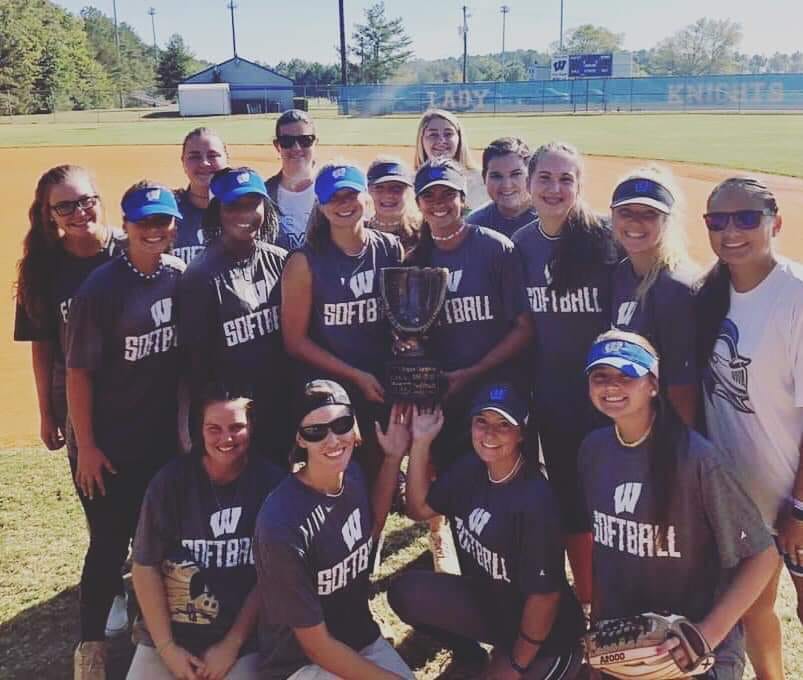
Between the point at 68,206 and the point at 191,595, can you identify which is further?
the point at 68,206

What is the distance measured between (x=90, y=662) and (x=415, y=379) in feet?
7.02

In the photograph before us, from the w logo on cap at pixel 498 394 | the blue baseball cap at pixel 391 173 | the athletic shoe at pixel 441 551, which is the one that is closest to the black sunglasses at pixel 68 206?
the blue baseball cap at pixel 391 173

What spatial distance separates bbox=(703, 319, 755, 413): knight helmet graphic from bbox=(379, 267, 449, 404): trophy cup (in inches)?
51.0

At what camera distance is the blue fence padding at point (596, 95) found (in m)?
51.0

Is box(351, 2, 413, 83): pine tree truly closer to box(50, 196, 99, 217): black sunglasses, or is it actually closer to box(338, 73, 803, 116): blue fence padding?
box(338, 73, 803, 116): blue fence padding

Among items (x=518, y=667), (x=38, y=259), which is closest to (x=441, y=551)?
(x=518, y=667)

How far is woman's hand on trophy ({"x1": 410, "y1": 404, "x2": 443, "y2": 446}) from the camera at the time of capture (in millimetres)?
3938

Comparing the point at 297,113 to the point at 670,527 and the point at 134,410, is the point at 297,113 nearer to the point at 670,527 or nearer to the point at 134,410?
the point at 134,410

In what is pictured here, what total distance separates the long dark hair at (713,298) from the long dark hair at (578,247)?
1.72ft

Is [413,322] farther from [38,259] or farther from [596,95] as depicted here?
[596,95]

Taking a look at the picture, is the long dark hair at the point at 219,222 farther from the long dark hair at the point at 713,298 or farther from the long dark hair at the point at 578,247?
the long dark hair at the point at 713,298

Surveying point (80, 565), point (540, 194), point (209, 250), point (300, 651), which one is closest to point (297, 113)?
point (209, 250)

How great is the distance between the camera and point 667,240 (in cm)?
361

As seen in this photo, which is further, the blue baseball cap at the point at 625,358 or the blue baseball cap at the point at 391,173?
the blue baseball cap at the point at 391,173
